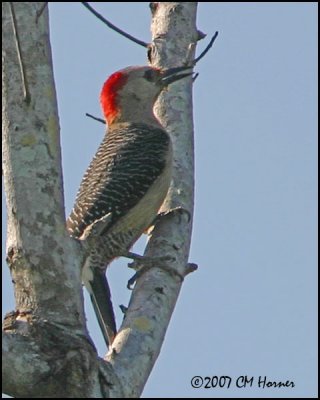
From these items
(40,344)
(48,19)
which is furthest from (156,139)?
(40,344)

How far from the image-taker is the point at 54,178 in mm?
4562


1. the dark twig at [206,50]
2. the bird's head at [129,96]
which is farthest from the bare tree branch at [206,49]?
the bird's head at [129,96]

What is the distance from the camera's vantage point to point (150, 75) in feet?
27.7

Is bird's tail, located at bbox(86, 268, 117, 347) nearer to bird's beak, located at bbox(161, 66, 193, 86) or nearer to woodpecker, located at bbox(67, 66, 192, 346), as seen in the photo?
woodpecker, located at bbox(67, 66, 192, 346)

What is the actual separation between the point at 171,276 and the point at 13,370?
1424mm

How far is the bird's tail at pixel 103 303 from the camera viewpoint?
21.5ft

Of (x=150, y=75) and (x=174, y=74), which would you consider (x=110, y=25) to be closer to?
(x=174, y=74)

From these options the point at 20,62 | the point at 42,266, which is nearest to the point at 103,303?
the point at 42,266

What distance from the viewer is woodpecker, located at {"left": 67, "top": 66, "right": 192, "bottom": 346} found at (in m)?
7.03

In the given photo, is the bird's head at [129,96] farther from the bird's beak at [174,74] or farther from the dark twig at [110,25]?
the dark twig at [110,25]

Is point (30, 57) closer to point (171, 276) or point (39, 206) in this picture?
point (39, 206)

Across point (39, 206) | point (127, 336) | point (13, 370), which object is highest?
point (39, 206)

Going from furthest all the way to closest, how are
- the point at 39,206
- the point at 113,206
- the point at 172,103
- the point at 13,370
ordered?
→ the point at 113,206 → the point at 172,103 → the point at 39,206 → the point at 13,370

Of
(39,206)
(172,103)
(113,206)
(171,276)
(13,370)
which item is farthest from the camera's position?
(113,206)
